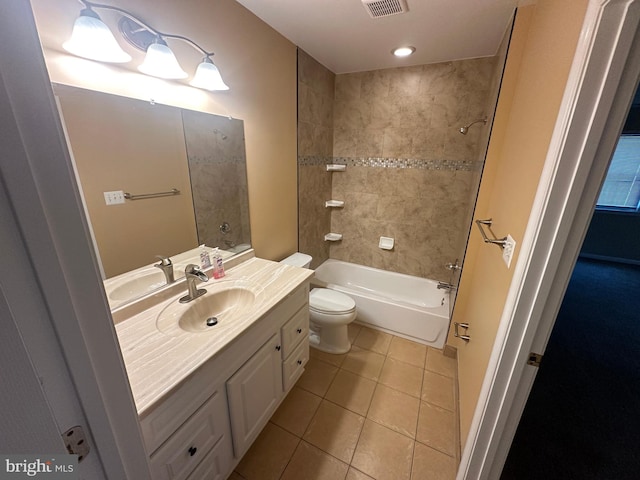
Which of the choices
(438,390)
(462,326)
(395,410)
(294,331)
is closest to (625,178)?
(462,326)

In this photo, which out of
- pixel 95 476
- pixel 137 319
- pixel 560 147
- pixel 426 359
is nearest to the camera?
pixel 95 476

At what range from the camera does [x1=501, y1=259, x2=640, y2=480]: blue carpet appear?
131 cm

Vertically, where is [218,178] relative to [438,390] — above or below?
above

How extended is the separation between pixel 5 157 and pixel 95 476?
554mm

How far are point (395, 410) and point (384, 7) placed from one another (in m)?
2.38

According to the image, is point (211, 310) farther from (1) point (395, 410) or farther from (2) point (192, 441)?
(1) point (395, 410)

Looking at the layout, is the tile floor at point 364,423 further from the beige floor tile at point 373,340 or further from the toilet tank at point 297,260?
the toilet tank at point 297,260

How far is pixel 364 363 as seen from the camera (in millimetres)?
2051

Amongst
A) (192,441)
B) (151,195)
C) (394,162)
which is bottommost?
(192,441)

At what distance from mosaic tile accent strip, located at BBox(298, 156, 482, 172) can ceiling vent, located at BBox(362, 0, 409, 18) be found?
1.09m

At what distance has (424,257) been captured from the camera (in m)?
2.75

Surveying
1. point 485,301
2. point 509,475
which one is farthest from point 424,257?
point 509,475

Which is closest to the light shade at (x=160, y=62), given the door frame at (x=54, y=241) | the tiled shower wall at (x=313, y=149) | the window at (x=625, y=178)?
the door frame at (x=54, y=241)

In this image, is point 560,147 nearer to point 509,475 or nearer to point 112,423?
point 112,423
